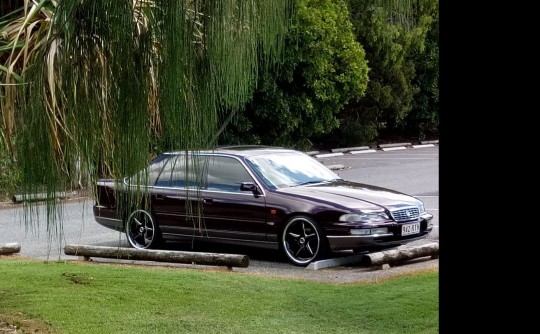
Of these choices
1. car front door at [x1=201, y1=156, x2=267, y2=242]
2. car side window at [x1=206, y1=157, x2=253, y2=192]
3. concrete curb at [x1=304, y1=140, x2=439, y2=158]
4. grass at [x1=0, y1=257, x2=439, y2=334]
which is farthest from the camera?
concrete curb at [x1=304, y1=140, x2=439, y2=158]

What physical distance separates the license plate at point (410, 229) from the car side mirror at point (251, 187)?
1826 mm

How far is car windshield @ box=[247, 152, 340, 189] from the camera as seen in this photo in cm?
1005

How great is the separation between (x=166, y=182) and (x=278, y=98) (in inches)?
227

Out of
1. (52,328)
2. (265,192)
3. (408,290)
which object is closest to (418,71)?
(265,192)

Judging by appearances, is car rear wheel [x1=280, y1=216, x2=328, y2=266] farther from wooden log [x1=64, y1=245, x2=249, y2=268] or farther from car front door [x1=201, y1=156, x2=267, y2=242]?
wooden log [x1=64, y1=245, x2=249, y2=268]

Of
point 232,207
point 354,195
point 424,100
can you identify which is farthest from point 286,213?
point 424,100

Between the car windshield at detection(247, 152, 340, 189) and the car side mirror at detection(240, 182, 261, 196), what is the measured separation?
16 cm

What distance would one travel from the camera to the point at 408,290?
25.0 feet

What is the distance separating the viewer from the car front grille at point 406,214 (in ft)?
31.1

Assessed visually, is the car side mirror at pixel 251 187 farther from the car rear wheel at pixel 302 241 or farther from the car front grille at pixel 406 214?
the car front grille at pixel 406 214

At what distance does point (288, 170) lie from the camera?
1038cm

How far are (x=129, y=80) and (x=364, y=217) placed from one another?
23.4 ft

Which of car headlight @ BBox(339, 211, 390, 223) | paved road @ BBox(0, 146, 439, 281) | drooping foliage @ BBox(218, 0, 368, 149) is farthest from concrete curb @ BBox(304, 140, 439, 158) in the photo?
car headlight @ BBox(339, 211, 390, 223)
